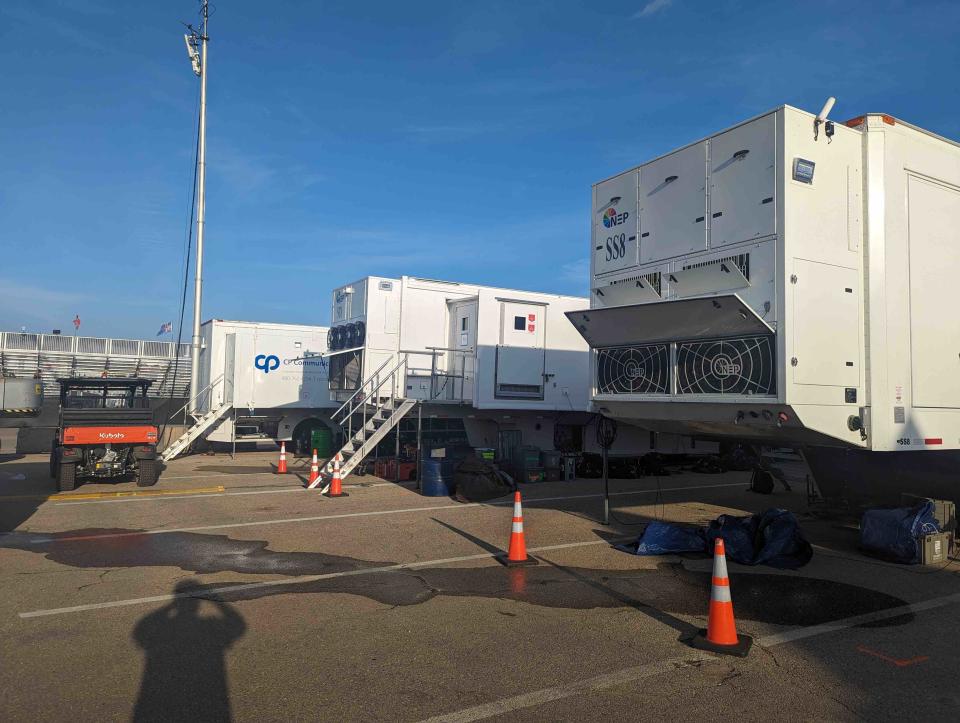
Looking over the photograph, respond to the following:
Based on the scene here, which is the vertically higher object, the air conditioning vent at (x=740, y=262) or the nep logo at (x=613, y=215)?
the nep logo at (x=613, y=215)

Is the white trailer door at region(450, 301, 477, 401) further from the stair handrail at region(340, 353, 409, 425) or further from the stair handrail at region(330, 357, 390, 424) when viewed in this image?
the stair handrail at region(330, 357, 390, 424)

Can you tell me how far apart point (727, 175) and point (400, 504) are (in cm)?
A: 734

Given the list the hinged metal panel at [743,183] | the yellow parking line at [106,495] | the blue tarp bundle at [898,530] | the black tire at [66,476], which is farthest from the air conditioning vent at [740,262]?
the black tire at [66,476]

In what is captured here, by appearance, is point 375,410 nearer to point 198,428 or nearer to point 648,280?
point 198,428

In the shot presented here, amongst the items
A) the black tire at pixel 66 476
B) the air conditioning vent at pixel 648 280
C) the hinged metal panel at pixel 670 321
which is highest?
the air conditioning vent at pixel 648 280

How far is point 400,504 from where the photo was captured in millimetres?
11672

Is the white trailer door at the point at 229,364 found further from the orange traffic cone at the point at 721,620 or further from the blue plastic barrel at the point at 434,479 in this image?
the orange traffic cone at the point at 721,620

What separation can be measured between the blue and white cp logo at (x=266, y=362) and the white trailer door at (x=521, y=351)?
26.0 ft

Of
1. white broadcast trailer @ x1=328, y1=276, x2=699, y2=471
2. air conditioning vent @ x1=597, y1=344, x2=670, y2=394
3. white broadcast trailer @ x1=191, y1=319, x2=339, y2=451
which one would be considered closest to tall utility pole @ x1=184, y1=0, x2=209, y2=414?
white broadcast trailer @ x1=191, y1=319, x2=339, y2=451

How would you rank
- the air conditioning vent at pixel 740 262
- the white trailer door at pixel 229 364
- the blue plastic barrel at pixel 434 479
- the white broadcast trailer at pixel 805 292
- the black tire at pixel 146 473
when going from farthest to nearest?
the white trailer door at pixel 229 364 → the black tire at pixel 146 473 → the blue plastic barrel at pixel 434 479 → the air conditioning vent at pixel 740 262 → the white broadcast trailer at pixel 805 292

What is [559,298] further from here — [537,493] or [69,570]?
[69,570]

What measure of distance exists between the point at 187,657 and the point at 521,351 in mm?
10898

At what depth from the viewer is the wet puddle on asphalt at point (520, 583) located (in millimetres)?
6105

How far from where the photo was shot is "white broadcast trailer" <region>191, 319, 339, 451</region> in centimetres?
1934
